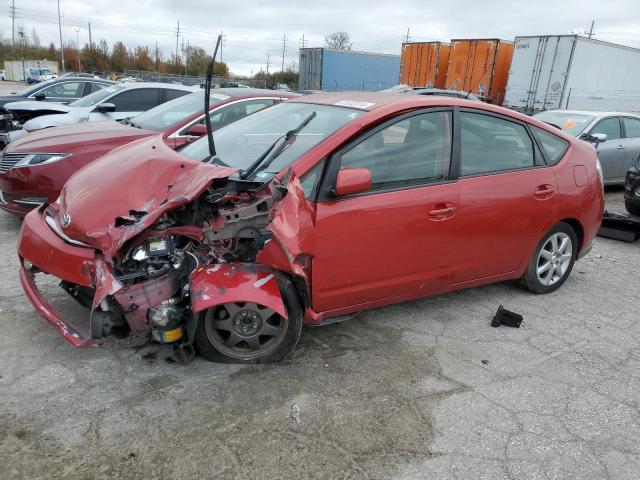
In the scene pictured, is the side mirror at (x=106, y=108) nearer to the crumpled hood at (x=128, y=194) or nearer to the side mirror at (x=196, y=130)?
the side mirror at (x=196, y=130)

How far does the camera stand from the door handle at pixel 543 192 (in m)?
4.06

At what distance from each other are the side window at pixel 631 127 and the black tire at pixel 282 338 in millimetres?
8923

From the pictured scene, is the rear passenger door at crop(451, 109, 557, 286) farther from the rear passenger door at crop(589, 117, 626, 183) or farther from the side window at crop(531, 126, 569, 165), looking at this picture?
the rear passenger door at crop(589, 117, 626, 183)

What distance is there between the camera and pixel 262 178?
3209mm

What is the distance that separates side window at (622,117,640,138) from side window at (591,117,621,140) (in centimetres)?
24

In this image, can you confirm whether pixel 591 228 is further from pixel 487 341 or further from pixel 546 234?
pixel 487 341

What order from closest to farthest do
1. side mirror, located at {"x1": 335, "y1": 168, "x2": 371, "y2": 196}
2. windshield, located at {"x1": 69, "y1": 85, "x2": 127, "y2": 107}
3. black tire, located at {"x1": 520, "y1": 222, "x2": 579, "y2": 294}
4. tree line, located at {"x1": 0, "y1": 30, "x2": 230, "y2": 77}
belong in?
side mirror, located at {"x1": 335, "y1": 168, "x2": 371, "y2": 196}, black tire, located at {"x1": 520, "y1": 222, "x2": 579, "y2": 294}, windshield, located at {"x1": 69, "y1": 85, "x2": 127, "y2": 107}, tree line, located at {"x1": 0, "y1": 30, "x2": 230, "y2": 77}

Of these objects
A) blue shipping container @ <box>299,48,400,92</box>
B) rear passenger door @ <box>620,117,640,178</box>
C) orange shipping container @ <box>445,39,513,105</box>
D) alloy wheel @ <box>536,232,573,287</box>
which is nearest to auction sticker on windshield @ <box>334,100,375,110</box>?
alloy wheel @ <box>536,232,573,287</box>

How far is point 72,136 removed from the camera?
A: 552 cm

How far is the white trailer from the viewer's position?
1658 cm

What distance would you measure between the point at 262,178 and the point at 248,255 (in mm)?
501

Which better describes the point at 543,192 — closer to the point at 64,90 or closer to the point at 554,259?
the point at 554,259

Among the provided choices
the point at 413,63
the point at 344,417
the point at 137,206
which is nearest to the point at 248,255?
the point at 137,206

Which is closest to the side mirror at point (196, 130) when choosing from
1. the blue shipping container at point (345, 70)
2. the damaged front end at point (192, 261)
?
the damaged front end at point (192, 261)
